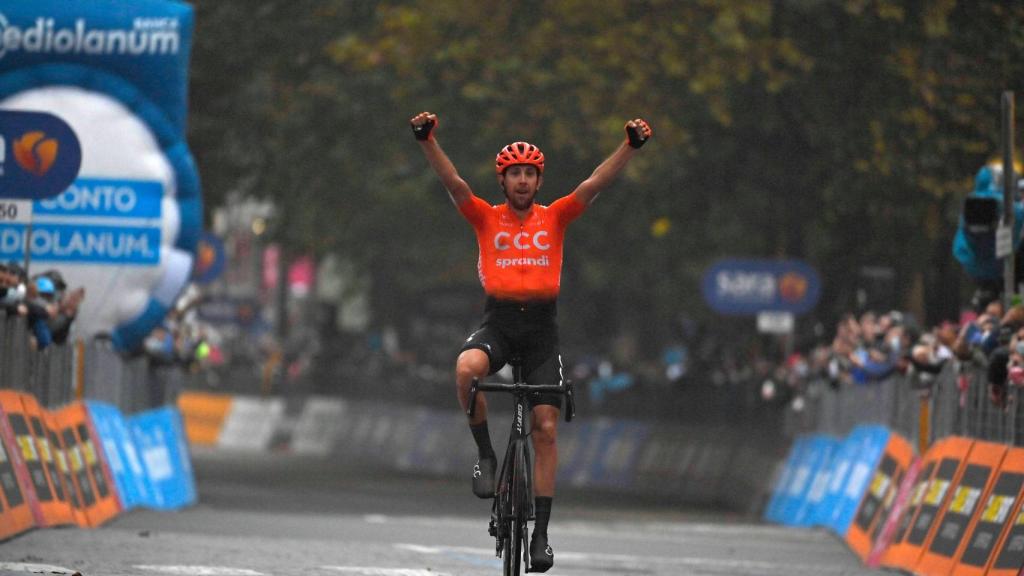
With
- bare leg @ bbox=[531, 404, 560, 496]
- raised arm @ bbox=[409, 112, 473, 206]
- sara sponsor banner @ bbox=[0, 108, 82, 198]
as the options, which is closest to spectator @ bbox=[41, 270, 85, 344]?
sara sponsor banner @ bbox=[0, 108, 82, 198]

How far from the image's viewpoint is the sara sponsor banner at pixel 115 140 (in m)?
24.5

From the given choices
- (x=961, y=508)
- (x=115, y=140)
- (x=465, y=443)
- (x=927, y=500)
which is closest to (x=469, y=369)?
(x=961, y=508)

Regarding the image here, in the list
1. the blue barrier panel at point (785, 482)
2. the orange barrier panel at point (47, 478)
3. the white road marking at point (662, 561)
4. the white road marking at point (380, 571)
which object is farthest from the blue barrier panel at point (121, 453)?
the blue barrier panel at point (785, 482)

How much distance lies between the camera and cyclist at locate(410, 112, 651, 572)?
41.8 feet

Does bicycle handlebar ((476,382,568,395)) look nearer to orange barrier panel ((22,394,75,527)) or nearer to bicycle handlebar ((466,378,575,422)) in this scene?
bicycle handlebar ((466,378,575,422))

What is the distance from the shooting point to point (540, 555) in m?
12.3

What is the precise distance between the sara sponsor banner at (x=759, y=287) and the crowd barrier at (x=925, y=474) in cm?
421

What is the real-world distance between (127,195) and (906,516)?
9616 millimetres

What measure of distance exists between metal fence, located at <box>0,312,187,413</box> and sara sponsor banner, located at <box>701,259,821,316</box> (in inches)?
263

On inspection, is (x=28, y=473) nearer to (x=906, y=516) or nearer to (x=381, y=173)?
(x=906, y=516)

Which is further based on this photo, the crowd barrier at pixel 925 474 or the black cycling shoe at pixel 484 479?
the crowd barrier at pixel 925 474

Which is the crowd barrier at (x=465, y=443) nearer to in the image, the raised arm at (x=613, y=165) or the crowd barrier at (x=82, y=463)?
the crowd barrier at (x=82, y=463)

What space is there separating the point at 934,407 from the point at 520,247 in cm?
662

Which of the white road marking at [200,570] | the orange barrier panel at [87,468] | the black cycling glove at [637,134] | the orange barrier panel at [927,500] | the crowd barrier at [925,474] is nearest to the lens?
the black cycling glove at [637,134]
